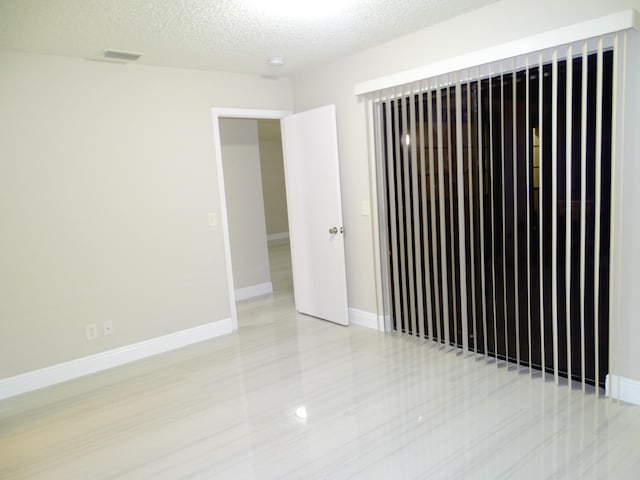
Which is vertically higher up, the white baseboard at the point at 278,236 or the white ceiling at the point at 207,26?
the white ceiling at the point at 207,26

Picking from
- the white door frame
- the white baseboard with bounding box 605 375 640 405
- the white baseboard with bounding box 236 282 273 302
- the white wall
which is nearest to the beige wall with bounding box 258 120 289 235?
the white baseboard with bounding box 236 282 273 302

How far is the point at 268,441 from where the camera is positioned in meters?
2.60

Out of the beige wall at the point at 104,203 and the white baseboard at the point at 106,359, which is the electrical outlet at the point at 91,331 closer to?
the beige wall at the point at 104,203

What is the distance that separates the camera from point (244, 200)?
584 centimetres

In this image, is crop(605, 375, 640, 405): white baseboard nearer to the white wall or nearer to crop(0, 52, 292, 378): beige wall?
the white wall

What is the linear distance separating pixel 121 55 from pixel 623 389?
4.18 m

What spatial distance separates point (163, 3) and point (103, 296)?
2.38m

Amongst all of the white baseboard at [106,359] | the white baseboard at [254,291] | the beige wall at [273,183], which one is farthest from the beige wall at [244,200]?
the beige wall at [273,183]

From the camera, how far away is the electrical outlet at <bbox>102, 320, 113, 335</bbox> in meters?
3.84

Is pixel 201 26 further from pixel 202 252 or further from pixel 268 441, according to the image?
pixel 268 441

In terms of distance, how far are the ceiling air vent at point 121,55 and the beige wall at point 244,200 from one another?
189 centimetres

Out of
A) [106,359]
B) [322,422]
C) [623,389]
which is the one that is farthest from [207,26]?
[623,389]

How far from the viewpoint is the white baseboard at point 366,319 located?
13.9 feet

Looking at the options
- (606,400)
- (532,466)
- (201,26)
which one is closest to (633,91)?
(606,400)
